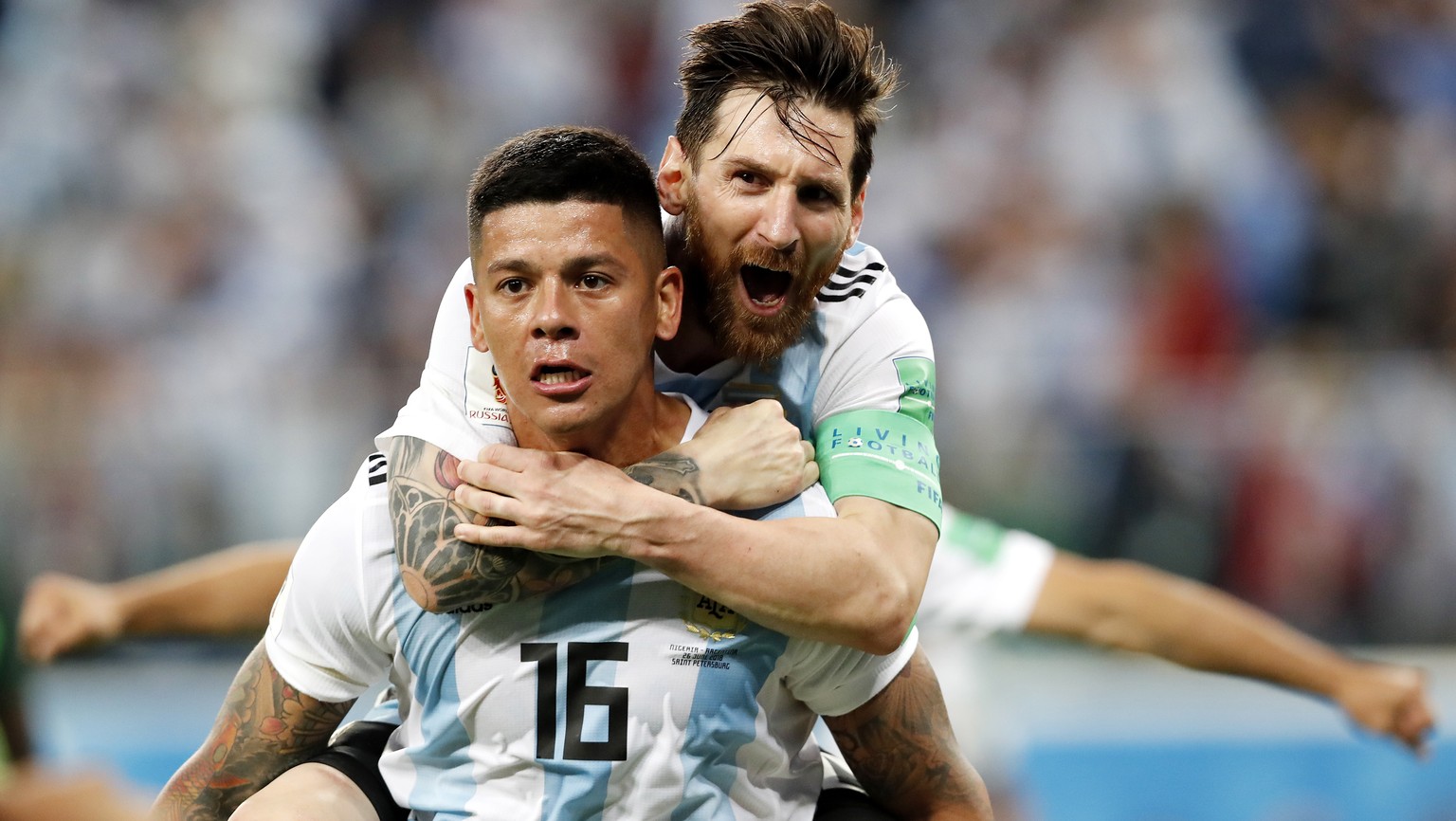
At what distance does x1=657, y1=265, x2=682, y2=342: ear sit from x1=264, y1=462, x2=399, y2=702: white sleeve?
59 cm

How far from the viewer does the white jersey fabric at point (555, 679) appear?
9.18 feet

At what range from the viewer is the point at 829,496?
3.01 m

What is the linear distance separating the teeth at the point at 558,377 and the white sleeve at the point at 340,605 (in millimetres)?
395

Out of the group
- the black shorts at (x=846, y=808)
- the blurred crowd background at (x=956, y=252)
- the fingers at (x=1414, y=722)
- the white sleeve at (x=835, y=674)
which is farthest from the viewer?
the blurred crowd background at (x=956, y=252)

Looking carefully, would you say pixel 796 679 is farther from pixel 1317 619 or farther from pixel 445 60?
pixel 445 60

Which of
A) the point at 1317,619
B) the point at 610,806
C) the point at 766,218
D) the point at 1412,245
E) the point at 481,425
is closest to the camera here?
the point at 610,806

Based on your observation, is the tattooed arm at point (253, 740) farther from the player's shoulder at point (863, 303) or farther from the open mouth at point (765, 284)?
the player's shoulder at point (863, 303)

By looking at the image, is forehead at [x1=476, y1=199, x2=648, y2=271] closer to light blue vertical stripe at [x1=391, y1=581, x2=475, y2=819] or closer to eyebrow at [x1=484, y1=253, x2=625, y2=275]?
eyebrow at [x1=484, y1=253, x2=625, y2=275]

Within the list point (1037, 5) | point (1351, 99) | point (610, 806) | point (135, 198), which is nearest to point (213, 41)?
point (135, 198)

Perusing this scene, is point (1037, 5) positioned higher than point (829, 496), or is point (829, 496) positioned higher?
point (1037, 5)

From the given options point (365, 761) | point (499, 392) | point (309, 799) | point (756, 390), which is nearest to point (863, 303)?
point (756, 390)

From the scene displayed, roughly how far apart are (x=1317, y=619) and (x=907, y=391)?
4.45m

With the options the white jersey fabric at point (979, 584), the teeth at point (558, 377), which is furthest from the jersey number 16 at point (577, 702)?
the white jersey fabric at point (979, 584)

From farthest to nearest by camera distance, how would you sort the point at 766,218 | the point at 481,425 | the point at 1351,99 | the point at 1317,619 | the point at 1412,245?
the point at 1351,99 → the point at 1412,245 → the point at 1317,619 → the point at 766,218 → the point at 481,425
